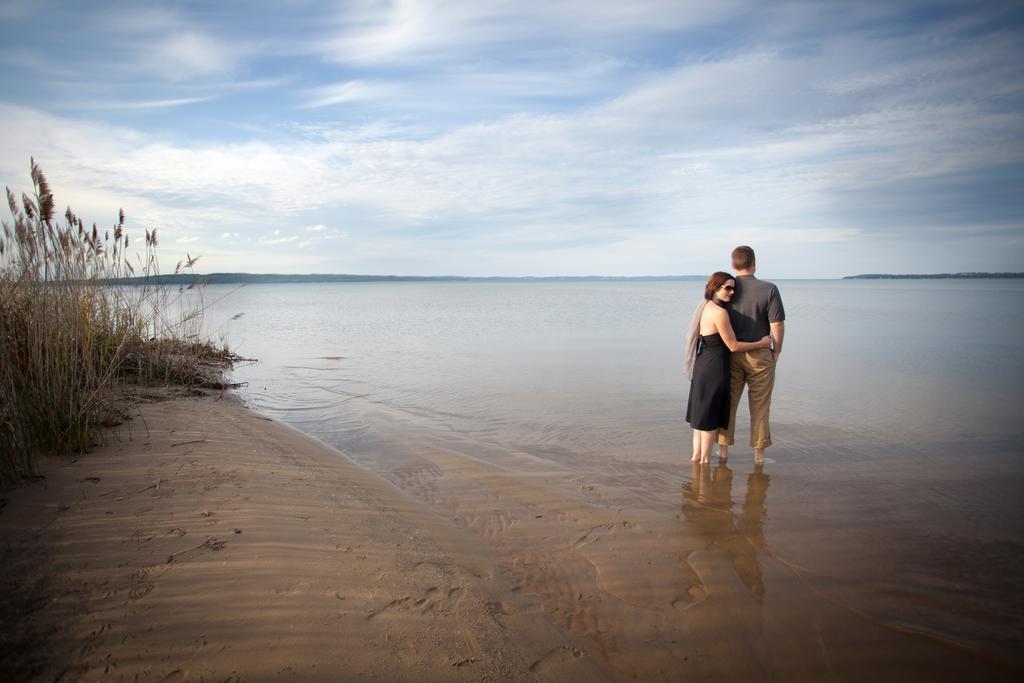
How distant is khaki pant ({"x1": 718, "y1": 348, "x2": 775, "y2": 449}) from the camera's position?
5543 mm

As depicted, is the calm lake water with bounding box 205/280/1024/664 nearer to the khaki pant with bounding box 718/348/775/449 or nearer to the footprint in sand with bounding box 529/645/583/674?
the khaki pant with bounding box 718/348/775/449

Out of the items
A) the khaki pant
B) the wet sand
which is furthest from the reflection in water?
the khaki pant

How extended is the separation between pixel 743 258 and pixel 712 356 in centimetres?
109

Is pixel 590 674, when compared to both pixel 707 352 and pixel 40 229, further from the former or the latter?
pixel 40 229

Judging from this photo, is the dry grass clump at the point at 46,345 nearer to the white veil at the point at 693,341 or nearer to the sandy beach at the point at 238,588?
the sandy beach at the point at 238,588

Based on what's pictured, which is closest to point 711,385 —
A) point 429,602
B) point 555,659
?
point 555,659

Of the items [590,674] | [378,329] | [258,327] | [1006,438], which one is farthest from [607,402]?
[258,327]

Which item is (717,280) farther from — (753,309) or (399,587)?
(399,587)

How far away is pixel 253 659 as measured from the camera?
228 centimetres

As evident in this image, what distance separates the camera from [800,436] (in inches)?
277

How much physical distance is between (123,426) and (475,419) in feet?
14.5

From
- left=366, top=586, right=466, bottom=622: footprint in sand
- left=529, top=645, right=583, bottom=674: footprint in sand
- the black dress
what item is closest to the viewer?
left=529, top=645, right=583, bottom=674: footprint in sand

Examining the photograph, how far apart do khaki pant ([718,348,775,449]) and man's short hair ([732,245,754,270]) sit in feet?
3.02

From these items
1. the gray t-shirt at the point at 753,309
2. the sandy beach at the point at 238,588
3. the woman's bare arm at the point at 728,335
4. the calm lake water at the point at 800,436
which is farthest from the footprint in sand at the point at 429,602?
the gray t-shirt at the point at 753,309
